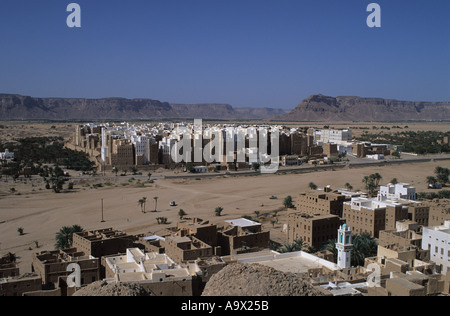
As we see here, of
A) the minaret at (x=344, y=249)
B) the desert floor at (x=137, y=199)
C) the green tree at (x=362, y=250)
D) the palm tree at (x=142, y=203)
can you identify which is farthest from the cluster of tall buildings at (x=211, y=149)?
the minaret at (x=344, y=249)

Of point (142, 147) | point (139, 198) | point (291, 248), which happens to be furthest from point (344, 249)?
point (142, 147)

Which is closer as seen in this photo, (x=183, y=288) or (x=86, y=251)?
(x=183, y=288)

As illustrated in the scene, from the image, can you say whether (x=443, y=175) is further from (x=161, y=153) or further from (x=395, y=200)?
(x=161, y=153)

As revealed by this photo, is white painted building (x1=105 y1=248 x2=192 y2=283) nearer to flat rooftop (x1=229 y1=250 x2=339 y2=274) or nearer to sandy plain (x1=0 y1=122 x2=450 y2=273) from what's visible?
flat rooftop (x1=229 y1=250 x2=339 y2=274)

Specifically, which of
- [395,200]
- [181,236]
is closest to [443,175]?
[395,200]

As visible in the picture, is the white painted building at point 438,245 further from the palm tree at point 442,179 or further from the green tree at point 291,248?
the palm tree at point 442,179
